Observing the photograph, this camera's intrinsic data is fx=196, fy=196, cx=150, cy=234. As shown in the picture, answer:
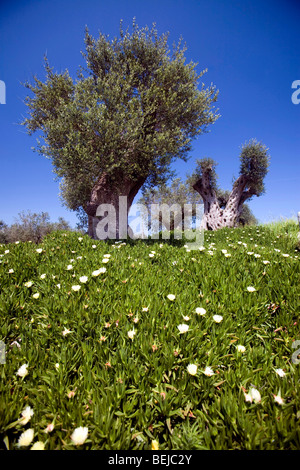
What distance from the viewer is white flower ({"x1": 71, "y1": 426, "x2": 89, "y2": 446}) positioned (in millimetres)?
1243

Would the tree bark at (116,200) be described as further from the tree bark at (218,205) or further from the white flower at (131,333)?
the white flower at (131,333)

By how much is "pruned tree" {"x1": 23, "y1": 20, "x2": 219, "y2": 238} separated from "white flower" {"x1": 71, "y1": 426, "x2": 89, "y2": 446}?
9.01m

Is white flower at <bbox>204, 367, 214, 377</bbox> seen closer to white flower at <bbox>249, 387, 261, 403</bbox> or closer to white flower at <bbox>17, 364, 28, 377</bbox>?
white flower at <bbox>249, 387, 261, 403</bbox>

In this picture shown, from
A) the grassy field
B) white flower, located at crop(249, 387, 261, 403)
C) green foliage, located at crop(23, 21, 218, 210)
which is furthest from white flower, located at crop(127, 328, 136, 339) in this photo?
green foliage, located at crop(23, 21, 218, 210)

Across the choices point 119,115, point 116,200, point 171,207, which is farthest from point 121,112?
point 171,207

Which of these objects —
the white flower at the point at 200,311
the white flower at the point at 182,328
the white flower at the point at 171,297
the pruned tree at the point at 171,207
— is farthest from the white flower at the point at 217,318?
the pruned tree at the point at 171,207

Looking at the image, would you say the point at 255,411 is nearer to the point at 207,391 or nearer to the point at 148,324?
the point at 207,391

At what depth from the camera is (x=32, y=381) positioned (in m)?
1.76

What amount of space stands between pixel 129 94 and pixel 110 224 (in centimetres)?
731

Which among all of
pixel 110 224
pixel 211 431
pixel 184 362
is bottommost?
pixel 211 431

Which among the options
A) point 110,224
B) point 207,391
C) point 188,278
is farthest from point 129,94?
point 207,391

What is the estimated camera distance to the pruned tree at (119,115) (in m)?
9.02

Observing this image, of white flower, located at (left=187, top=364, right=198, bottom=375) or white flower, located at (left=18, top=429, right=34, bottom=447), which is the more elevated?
white flower, located at (left=187, top=364, right=198, bottom=375)

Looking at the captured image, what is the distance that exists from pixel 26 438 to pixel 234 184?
2096 centimetres
